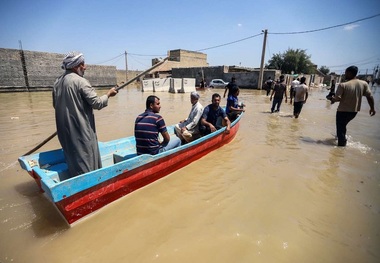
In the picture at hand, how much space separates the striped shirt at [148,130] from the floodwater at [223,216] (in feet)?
2.36

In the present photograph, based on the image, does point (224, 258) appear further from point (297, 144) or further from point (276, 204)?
point (297, 144)

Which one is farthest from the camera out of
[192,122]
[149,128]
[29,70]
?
[29,70]

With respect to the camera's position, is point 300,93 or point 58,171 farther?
point 300,93

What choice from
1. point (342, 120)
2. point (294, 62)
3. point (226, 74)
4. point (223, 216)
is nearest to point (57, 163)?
point (223, 216)

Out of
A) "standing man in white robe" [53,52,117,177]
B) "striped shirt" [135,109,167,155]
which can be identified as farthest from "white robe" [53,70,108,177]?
"striped shirt" [135,109,167,155]

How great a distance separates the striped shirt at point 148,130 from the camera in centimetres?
328

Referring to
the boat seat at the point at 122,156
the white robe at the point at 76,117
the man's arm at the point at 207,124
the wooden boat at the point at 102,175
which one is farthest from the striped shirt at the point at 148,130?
the man's arm at the point at 207,124

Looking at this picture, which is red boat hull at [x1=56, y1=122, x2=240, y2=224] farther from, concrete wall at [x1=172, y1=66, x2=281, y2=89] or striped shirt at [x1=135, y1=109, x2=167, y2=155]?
concrete wall at [x1=172, y1=66, x2=281, y2=89]

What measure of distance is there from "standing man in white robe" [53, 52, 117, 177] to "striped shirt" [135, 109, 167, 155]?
0.69 m

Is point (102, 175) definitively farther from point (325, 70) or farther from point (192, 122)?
point (325, 70)

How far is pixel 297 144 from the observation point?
20.1 ft

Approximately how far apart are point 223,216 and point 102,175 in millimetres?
1736

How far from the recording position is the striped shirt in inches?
129

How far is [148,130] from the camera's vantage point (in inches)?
130
